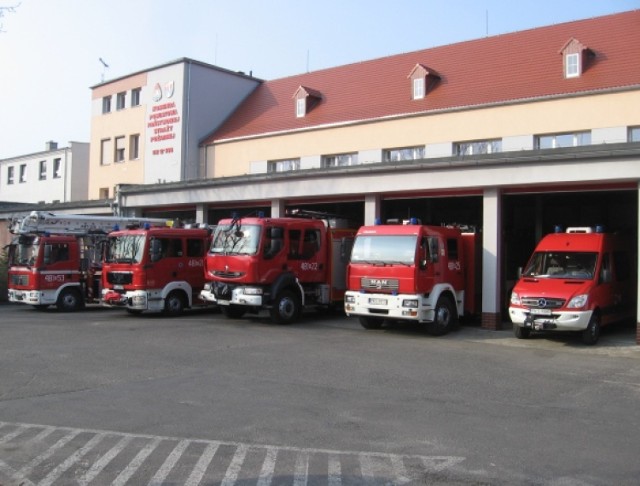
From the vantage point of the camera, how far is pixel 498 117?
87.0 feet

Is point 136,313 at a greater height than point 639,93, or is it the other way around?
point 639,93

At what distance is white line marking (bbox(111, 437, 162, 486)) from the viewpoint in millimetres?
5441

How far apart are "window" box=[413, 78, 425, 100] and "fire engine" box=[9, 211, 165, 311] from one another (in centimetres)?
1531

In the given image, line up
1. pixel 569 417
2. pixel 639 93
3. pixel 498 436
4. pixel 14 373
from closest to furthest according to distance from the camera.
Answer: pixel 498 436
pixel 569 417
pixel 14 373
pixel 639 93

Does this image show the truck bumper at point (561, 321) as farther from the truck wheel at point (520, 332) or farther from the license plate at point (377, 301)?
the license plate at point (377, 301)

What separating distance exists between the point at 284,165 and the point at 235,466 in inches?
1130

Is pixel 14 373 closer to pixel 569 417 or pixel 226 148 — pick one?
pixel 569 417

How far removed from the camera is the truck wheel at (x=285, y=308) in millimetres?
17500

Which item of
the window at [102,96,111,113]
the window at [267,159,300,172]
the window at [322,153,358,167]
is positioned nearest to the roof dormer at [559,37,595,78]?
the window at [322,153,358,167]

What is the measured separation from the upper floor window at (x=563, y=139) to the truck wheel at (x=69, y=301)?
59.7ft

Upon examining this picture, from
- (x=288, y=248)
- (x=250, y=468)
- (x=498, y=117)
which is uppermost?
(x=498, y=117)

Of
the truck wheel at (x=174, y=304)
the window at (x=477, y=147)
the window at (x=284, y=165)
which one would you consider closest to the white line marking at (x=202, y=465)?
the truck wheel at (x=174, y=304)

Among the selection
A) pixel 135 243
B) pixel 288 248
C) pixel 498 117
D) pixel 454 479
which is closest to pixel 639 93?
pixel 498 117

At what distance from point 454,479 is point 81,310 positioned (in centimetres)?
1856
